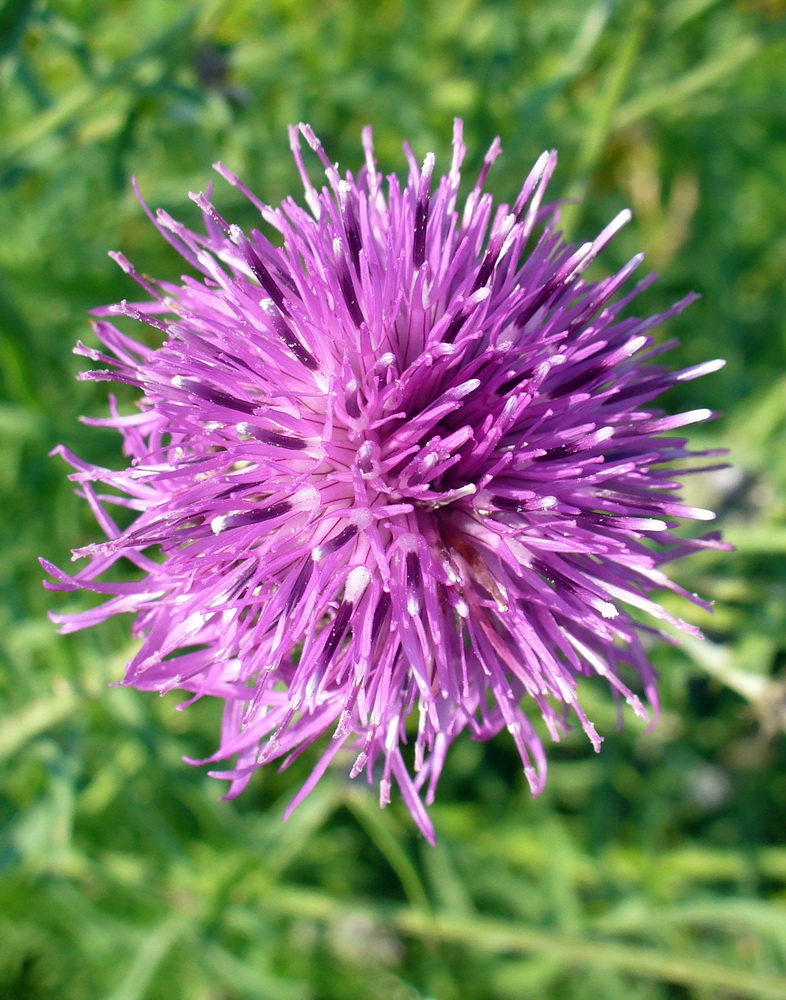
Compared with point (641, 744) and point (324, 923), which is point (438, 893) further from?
point (641, 744)

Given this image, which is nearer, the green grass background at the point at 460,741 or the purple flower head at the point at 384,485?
the purple flower head at the point at 384,485

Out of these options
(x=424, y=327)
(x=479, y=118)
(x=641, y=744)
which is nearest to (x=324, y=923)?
(x=641, y=744)

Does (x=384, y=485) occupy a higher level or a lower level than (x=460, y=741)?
higher

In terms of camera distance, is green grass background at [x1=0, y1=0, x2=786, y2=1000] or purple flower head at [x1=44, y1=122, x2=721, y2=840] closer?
purple flower head at [x1=44, y1=122, x2=721, y2=840]

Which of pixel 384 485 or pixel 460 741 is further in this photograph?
pixel 460 741
